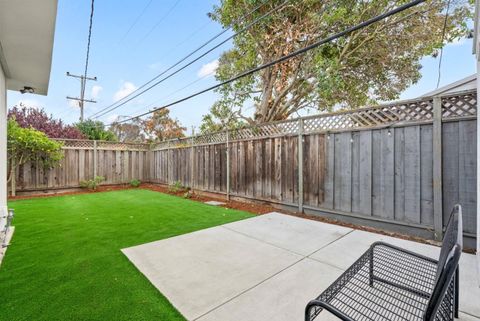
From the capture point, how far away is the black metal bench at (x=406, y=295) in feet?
2.83

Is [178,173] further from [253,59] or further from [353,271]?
[353,271]

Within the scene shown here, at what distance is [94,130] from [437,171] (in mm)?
14118

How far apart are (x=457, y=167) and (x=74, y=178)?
34.1ft

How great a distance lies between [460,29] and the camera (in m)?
5.12

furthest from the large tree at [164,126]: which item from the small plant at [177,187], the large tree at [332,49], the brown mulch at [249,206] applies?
the large tree at [332,49]

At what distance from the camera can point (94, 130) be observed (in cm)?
1215

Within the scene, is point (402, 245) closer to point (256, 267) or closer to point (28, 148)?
point (256, 267)

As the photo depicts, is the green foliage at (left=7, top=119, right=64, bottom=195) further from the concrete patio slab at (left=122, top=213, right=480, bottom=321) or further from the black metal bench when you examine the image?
the black metal bench

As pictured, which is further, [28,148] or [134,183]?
[134,183]

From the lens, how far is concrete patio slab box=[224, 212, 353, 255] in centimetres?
302

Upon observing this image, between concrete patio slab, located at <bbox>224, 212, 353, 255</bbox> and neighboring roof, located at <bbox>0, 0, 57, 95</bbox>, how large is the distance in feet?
11.6

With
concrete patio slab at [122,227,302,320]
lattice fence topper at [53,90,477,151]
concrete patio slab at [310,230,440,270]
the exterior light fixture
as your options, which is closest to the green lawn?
concrete patio slab at [122,227,302,320]

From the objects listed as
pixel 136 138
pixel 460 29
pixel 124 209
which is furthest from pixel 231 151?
pixel 136 138

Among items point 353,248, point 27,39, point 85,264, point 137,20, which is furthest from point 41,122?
point 353,248
